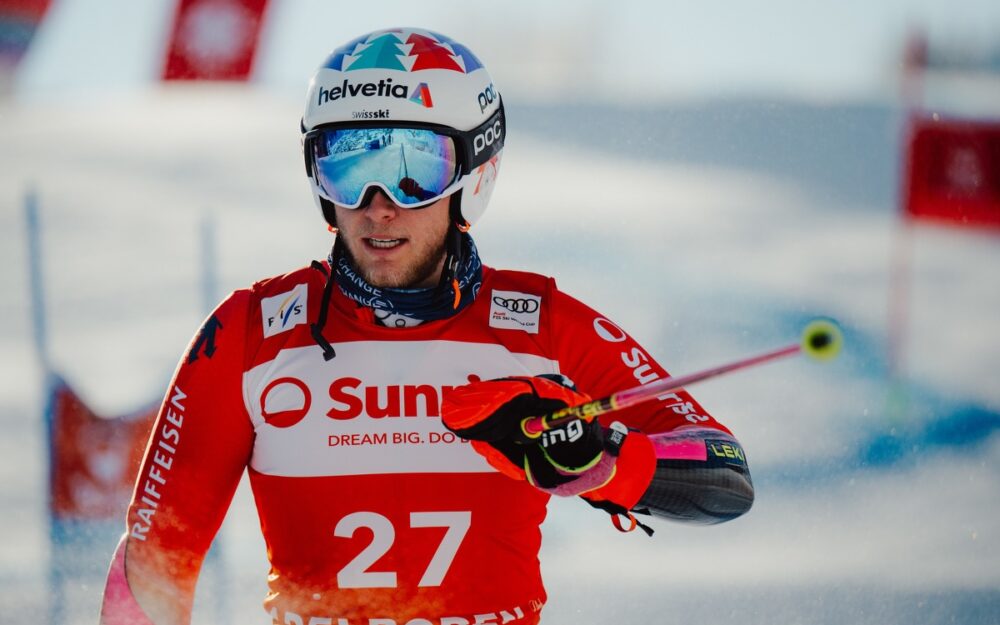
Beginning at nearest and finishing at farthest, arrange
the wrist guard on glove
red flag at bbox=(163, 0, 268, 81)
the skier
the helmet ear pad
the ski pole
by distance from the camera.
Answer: the ski pole → the wrist guard on glove → the skier → the helmet ear pad → red flag at bbox=(163, 0, 268, 81)

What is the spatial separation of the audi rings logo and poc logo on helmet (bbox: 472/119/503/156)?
0.96 feet

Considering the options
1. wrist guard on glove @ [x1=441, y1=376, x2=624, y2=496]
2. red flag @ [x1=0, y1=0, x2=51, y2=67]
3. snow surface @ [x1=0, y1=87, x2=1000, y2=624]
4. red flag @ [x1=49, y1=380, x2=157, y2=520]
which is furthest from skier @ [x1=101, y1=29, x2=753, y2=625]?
red flag @ [x1=0, y1=0, x2=51, y2=67]

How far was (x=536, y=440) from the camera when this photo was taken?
7.47 ft

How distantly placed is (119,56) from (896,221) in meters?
3.62

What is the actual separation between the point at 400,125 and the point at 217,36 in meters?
3.39

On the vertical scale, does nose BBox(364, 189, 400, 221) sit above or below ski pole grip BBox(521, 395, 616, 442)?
above

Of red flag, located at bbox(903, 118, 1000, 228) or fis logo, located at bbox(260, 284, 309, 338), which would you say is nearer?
fis logo, located at bbox(260, 284, 309, 338)

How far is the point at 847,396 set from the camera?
534 centimetres

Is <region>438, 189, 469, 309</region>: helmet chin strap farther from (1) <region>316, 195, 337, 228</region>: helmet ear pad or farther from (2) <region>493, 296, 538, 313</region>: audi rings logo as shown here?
(1) <region>316, 195, 337, 228</region>: helmet ear pad

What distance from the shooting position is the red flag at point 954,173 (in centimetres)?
608

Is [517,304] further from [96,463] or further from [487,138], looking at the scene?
[96,463]

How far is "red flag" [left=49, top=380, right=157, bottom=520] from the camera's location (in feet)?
14.3

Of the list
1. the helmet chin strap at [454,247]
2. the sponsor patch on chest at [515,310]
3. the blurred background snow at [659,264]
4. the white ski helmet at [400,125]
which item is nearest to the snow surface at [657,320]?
the blurred background snow at [659,264]

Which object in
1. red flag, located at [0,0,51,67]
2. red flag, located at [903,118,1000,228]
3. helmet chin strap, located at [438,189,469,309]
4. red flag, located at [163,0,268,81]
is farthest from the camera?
red flag, located at [903,118,1000,228]
